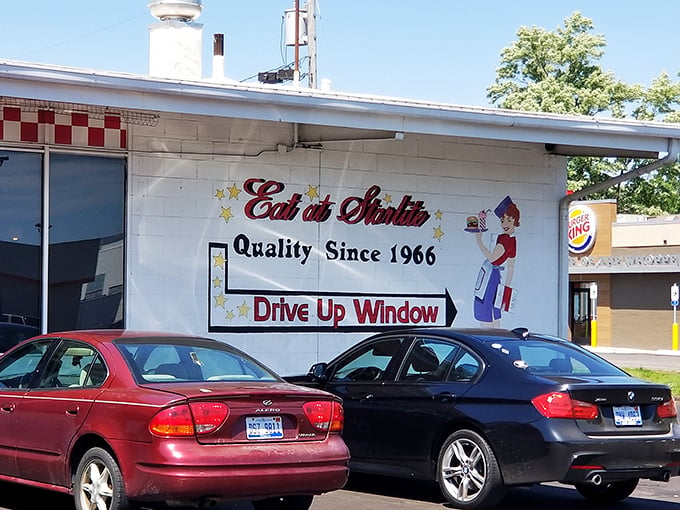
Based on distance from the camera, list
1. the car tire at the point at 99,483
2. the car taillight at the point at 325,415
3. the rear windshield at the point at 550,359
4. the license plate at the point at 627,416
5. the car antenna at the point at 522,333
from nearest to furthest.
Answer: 1. the car tire at the point at 99,483
2. the car taillight at the point at 325,415
3. the license plate at the point at 627,416
4. the rear windshield at the point at 550,359
5. the car antenna at the point at 522,333

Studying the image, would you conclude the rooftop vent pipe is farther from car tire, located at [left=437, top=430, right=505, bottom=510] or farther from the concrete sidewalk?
the concrete sidewalk

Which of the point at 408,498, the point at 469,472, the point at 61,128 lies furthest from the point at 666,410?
the point at 61,128

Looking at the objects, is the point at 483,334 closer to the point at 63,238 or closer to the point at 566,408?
the point at 566,408

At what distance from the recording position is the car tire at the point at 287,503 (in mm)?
8672

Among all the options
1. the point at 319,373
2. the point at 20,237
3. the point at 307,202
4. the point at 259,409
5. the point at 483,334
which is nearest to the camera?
the point at 259,409

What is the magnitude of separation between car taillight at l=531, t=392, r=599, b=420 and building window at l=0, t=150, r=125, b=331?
6.94 m

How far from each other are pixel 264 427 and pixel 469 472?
235 cm

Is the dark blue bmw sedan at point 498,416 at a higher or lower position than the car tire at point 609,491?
higher

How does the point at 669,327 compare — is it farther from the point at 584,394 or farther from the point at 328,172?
the point at 584,394

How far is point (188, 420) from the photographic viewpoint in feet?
24.8

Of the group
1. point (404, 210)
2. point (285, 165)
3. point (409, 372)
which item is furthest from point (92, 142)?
point (409, 372)

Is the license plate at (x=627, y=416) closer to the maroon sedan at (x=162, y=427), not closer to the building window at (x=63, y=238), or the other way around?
the maroon sedan at (x=162, y=427)

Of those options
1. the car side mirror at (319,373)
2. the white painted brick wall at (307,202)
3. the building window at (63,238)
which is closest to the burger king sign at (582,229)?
the white painted brick wall at (307,202)

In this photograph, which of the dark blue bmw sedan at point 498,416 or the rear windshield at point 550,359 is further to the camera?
the rear windshield at point 550,359
